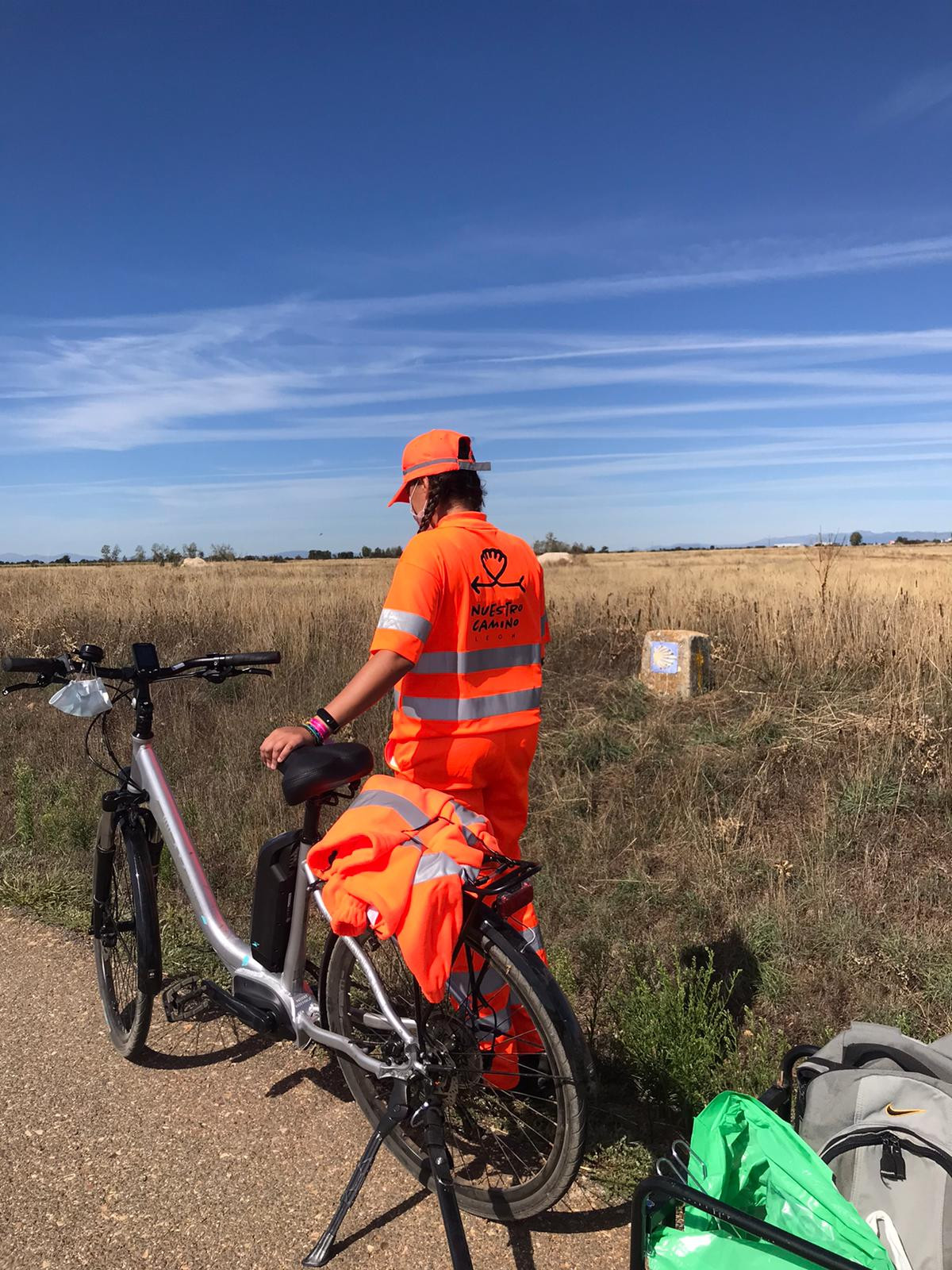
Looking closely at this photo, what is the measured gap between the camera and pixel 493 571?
8.99ft

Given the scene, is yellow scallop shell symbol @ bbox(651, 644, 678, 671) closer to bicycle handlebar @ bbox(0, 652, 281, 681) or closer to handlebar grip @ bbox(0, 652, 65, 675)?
bicycle handlebar @ bbox(0, 652, 281, 681)

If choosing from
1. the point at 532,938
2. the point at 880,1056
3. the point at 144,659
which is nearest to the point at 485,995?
the point at 532,938

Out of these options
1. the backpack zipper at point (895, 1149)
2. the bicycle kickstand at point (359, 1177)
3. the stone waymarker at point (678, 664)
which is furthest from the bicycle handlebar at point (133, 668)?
the stone waymarker at point (678, 664)

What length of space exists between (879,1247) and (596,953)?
2328mm

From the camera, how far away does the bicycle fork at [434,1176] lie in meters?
2.09

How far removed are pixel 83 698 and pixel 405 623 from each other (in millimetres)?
1449

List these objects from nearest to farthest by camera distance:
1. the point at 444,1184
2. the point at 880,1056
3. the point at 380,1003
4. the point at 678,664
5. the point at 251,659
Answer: the point at 880,1056
the point at 444,1184
the point at 380,1003
the point at 251,659
the point at 678,664

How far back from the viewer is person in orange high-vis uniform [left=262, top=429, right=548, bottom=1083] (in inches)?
100

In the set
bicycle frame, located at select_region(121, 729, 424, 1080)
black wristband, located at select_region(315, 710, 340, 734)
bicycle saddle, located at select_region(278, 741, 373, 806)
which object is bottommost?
bicycle frame, located at select_region(121, 729, 424, 1080)

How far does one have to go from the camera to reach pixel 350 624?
1136 centimetres

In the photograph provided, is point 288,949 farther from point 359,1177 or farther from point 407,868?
point 407,868

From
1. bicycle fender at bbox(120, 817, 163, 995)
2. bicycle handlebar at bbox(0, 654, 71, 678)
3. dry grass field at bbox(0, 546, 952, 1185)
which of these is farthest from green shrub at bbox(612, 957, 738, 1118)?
bicycle handlebar at bbox(0, 654, 71, 678)

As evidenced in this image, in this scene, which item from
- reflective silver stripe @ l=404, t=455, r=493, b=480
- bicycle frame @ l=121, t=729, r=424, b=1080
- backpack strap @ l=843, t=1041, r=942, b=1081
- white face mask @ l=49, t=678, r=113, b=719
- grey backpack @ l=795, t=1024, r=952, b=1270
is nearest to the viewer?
grey backpack @ l=795, t=1024, r=952, b=1270

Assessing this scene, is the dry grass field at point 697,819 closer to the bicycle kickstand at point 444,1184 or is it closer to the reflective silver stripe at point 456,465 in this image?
the bicycle kickstand at point 444,1184
